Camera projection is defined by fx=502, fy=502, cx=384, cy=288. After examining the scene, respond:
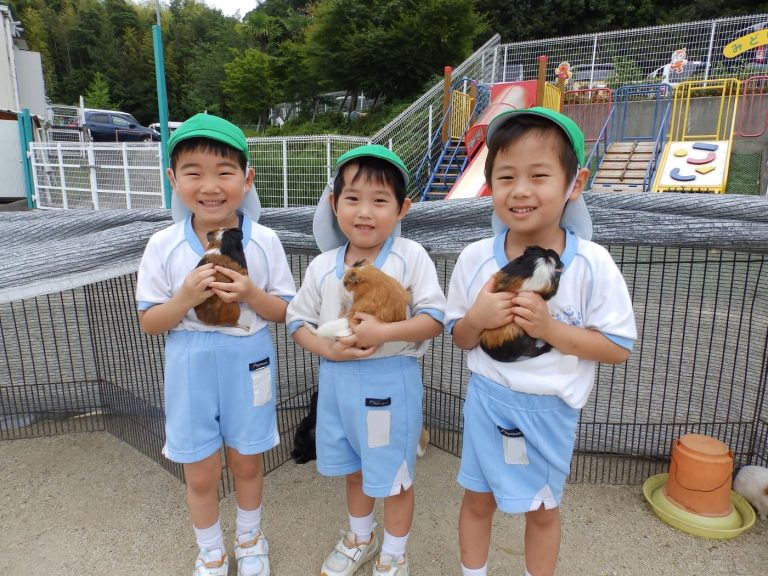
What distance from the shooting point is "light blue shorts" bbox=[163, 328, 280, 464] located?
173 cm

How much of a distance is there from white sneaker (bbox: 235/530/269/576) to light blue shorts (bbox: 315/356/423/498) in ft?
1.48

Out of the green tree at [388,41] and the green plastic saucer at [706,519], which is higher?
the green tree at [388,41]

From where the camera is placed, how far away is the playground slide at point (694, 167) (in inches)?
368

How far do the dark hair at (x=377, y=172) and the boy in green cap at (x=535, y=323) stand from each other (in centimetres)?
31

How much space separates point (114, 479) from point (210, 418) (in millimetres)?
1105

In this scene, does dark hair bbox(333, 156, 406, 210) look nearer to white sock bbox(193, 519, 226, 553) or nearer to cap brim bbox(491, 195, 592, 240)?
cap brim bbox(491, 195, 592, 240)

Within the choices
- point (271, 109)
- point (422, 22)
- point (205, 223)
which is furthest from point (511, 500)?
point (271, 109)

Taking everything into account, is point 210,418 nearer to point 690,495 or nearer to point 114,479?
point 114,479

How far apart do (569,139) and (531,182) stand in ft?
0.52

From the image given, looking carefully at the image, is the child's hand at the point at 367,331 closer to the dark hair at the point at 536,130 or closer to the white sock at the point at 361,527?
the dark hair at the point at 536,130

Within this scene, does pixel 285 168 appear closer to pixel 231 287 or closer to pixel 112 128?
pixel 231 287

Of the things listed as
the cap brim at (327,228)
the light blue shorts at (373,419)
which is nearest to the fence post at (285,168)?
the cap brim at (327,228)

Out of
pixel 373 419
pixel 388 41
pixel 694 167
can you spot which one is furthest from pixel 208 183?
pixel 388 41

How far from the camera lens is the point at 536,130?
138 centimetres
